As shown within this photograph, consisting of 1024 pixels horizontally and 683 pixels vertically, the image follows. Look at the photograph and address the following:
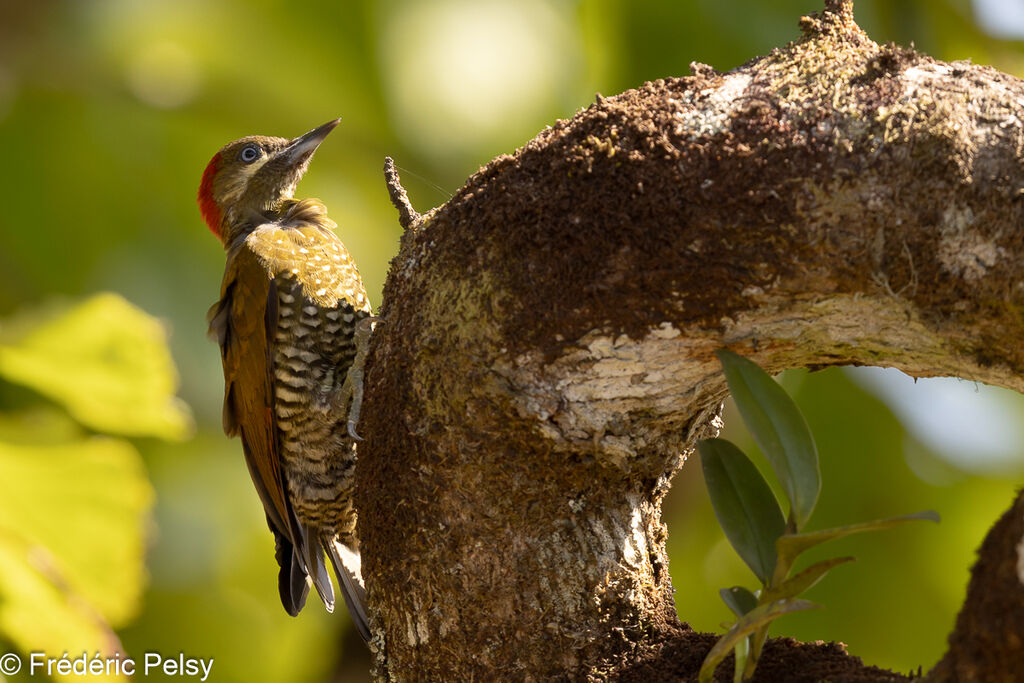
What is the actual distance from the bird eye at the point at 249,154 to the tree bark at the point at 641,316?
1.52m

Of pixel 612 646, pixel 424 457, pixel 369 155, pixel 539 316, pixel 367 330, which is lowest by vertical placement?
pixel 612 646

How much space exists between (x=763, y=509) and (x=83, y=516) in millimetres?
2654

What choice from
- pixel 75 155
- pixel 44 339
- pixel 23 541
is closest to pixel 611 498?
pixel 23 541

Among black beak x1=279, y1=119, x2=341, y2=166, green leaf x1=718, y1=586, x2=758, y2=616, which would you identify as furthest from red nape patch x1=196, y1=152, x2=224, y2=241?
green leaf x1=718, y1=586, x2=758, y2=616

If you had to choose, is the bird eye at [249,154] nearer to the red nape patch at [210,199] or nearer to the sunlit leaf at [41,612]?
the red nape patch at [210,199]

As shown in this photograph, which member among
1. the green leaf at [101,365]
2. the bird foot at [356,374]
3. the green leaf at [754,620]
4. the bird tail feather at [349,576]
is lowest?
the green leaf at [754,620]

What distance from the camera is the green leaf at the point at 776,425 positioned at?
4.38ft

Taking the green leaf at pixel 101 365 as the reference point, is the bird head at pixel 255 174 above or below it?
above

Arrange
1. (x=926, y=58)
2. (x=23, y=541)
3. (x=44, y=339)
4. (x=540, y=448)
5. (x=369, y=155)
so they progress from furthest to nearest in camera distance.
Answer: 1. (x=369, y=155)
2. (x=44, y=339)
3. (x=23, y=541)
4. (x=540, y=448)
5. (x=926, y=58)

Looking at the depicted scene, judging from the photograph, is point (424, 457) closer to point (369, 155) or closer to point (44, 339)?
point (44, 339)

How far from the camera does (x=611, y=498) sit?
1.63 metres

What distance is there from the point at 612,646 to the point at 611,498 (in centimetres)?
24
